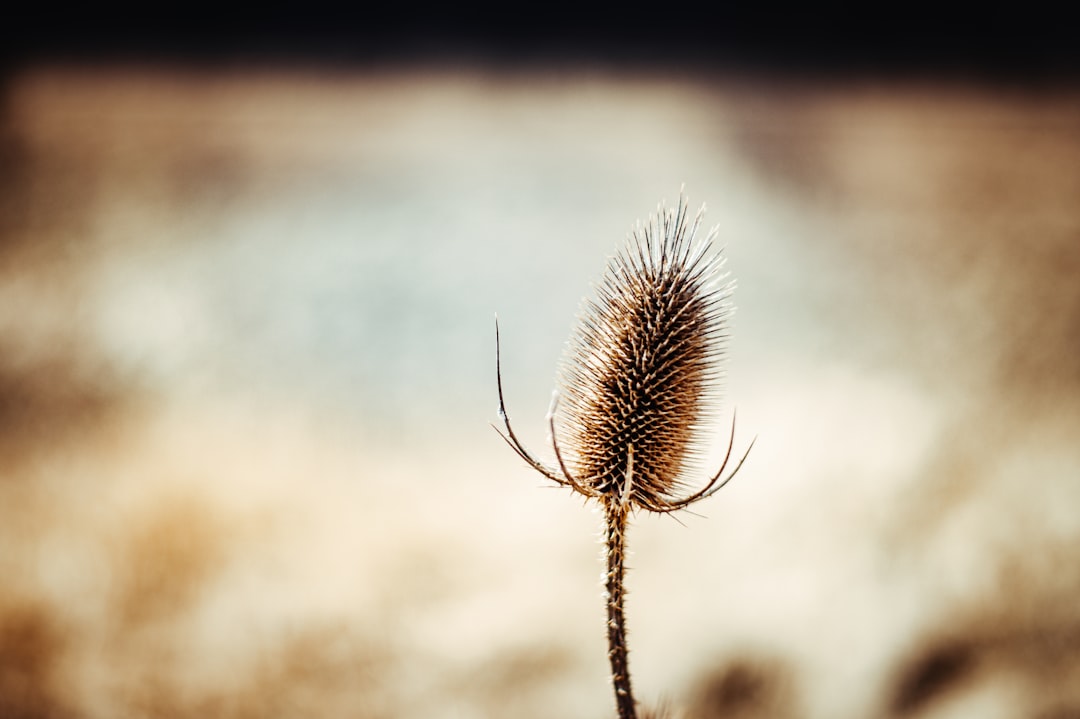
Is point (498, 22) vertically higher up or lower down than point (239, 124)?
higher up

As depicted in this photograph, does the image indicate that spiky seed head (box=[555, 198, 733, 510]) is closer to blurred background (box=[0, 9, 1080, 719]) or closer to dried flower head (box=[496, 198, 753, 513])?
dried flower head (box=[496, 198, 753, 513])

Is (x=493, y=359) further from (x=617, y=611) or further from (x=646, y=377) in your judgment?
(x=617, y=611)

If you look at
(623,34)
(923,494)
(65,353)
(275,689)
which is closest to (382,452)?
(275,689)

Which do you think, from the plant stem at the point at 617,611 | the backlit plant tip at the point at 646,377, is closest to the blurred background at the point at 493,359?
the plant stem at the point at 617,611

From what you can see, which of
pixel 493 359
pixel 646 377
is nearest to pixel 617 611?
pixel 646 377

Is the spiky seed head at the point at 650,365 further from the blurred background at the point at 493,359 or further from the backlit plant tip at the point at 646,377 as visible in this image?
the blurred background at the point at 493,359

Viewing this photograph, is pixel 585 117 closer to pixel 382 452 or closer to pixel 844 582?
pixel 382 452
